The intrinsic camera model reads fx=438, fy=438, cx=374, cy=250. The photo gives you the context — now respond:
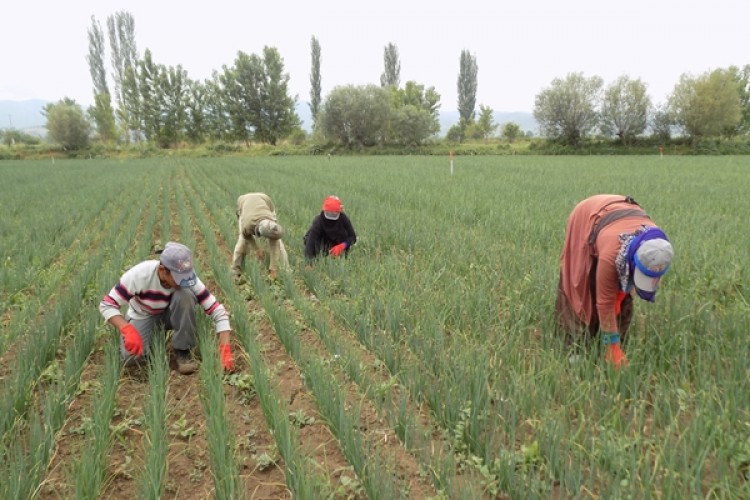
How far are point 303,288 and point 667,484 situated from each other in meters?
3.36

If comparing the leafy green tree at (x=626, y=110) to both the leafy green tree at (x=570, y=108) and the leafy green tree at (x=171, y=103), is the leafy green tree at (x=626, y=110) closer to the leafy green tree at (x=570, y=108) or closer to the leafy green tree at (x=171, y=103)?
the leafy green tree at (x=570, y=108)

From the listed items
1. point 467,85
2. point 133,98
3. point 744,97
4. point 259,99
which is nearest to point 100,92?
point 133,98

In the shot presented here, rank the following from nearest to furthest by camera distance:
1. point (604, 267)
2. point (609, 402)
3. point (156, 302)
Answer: point (609, 402)
point (604, 267)
point (156, 302)

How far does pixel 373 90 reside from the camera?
3575 centimetres

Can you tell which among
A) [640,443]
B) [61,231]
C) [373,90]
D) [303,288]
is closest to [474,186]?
[303,288]

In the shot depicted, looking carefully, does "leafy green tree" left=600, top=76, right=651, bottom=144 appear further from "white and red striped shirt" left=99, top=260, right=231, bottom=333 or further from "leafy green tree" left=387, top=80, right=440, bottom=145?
"white and red striped shirt" left=99, top=260, right=231, bottom=333

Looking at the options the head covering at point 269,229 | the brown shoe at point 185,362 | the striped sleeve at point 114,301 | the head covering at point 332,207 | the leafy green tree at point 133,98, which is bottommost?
the brown shoe at point 185,362

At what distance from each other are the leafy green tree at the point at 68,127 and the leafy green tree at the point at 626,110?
1638 inches

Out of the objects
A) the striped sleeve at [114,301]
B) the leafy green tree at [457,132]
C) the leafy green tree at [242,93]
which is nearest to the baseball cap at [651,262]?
the striped sleeve at [114,301]

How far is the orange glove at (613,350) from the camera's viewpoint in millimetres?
2234

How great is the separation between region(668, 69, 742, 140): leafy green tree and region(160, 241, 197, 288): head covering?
38111 millimetres

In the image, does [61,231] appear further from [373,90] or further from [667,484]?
[373,90]

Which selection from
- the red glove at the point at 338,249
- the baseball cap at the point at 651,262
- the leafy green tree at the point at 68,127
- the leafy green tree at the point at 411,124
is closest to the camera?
the baseball cap at the point at 651,262

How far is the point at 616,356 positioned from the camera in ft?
7.47
